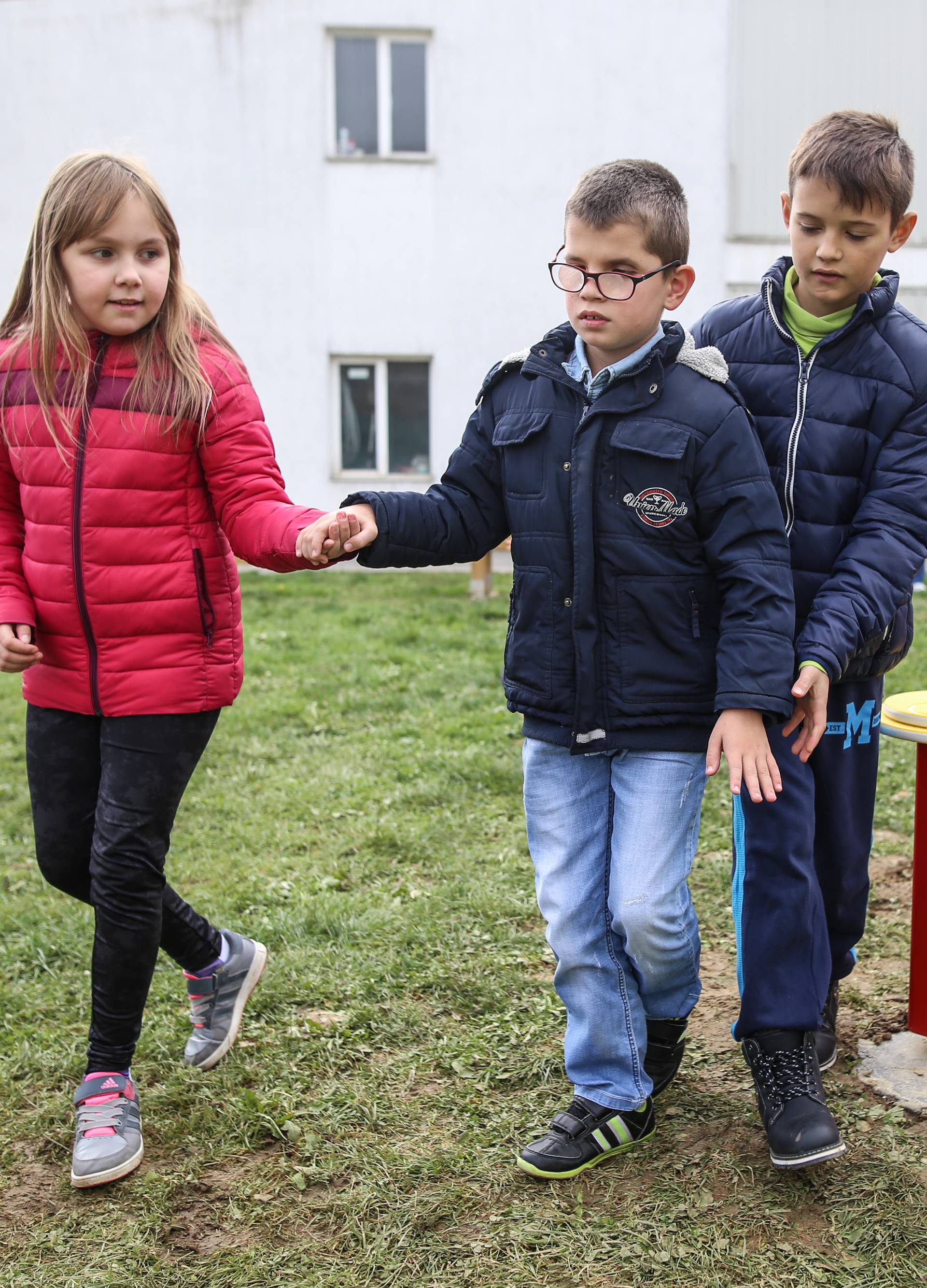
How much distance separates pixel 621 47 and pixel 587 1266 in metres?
12.3

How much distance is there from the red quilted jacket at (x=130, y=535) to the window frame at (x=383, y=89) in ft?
34.8

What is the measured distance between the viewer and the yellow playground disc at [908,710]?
8.74 ft

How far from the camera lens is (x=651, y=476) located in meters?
2.41

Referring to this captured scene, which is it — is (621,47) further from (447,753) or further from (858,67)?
(447,753)

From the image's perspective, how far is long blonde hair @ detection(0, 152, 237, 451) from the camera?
2.64m

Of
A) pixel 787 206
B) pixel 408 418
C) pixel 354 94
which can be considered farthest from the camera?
pixel 408 418

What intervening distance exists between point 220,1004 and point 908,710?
175cm

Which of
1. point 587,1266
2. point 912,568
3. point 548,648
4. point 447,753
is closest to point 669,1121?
point 587,1266

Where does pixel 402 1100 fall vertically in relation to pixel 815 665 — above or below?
below

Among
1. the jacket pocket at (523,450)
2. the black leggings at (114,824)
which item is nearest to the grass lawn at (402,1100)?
the black leggings at (114,824)

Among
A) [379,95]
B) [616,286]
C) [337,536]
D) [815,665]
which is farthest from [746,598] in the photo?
[379,95]

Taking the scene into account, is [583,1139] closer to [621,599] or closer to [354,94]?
[621,599]

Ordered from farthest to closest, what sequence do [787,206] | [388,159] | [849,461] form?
[388,159] → [787,206] → [849,461]

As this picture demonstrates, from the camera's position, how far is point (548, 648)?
2.50 meters
